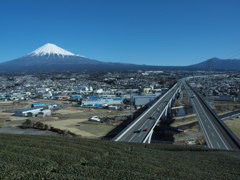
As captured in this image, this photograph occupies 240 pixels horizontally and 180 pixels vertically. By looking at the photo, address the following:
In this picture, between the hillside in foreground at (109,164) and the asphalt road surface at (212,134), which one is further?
the asphalt road surface at (212,134)

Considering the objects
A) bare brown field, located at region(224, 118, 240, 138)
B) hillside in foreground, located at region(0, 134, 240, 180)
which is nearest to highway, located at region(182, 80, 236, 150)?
hillside in foreground, located at region(0, 134, 240, 180)

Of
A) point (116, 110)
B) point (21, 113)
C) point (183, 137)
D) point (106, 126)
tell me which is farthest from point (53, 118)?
point (183, 137)

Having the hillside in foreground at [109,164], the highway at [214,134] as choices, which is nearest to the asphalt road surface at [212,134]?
the highway at [214,134]

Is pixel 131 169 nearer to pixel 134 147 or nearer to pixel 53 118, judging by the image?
pixel 134 147

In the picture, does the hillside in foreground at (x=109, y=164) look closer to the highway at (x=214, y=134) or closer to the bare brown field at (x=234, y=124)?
the highway at (x=214, y=134)

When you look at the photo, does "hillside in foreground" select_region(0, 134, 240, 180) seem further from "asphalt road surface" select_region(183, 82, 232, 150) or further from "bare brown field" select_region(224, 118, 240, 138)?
"bare brown field" select_region(224, 118, 240, 138)

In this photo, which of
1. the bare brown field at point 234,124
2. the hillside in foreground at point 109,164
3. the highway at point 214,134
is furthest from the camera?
the bare brown field at point 234,124

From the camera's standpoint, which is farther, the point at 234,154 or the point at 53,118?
the point at 53,118

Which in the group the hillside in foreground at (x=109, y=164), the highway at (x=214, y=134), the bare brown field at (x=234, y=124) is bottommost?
the bare brown field at (x=234, y=124)
